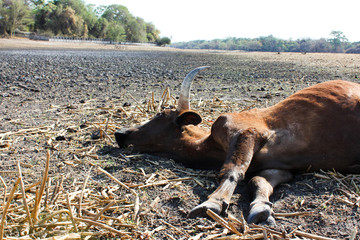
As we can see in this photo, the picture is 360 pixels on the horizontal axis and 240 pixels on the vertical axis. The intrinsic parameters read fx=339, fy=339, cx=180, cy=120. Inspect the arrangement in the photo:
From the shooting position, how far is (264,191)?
3533mm

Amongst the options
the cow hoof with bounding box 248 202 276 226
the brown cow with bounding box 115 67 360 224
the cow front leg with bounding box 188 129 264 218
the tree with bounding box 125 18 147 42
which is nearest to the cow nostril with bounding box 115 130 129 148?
the brown cow with bounding box 115 67 360 224

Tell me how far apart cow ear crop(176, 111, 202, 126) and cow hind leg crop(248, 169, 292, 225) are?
1.28 metres

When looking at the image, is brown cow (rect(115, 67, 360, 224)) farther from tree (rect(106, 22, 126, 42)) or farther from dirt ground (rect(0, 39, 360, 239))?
tree (rect(106, 22, 126, 42))

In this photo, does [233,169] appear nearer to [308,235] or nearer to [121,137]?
[308,235]

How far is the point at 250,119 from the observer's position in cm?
439

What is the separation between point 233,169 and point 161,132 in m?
1.71

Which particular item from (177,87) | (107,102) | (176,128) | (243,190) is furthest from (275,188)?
(177,87)

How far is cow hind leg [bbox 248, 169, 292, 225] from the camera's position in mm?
3053

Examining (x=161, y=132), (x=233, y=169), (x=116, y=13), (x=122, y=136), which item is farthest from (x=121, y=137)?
(x=116, y=13)

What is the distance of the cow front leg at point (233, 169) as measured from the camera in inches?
124

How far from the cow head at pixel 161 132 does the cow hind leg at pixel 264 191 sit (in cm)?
139

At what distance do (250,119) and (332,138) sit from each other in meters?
1.00

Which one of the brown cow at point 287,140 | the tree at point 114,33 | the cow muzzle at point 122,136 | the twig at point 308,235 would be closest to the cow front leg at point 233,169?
the brown cow at point 287,140

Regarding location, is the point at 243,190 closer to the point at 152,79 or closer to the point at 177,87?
the point at 177,87
